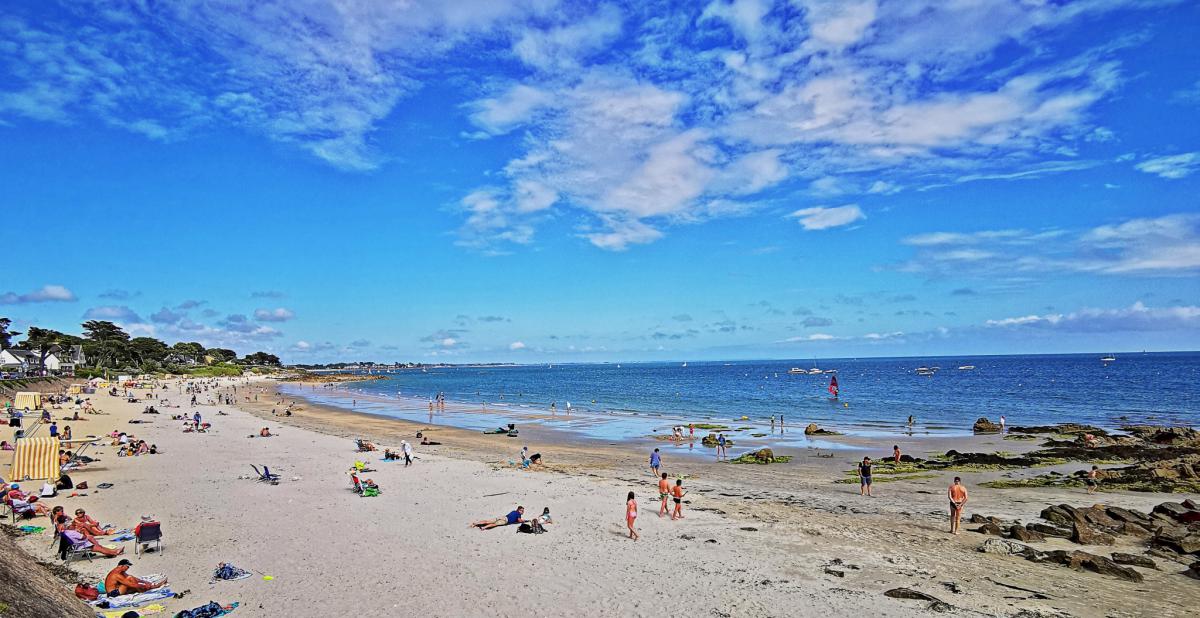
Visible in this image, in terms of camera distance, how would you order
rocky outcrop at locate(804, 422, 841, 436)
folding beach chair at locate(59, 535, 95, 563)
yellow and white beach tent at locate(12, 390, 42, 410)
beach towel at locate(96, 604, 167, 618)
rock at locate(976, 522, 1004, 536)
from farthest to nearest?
1. yellow and white beach tent at locate(12, 390, 42, 410)
2. rocky outcrop at locate(804, 422, 841, 436)
3. rock at locate(976, 522, 1004, 536)
4. folding beach chair at locate(59, 535, 95, 563)
5. beach towel at locate(96, 604, 167, 618)

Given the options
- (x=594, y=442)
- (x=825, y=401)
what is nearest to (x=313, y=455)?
(x=594, y=442)

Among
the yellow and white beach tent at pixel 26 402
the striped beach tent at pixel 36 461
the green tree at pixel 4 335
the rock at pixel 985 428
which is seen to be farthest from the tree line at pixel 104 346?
the rock at pixel 985 428

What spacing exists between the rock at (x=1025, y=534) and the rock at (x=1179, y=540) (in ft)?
7.65

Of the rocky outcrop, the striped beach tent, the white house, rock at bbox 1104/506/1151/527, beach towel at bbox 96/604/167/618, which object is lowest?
the rocky outcrop

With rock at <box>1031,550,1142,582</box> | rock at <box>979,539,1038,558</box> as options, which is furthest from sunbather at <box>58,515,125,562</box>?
rock at <box>1031,550,1142,582</box>

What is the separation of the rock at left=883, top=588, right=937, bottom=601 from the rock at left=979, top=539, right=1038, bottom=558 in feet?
13.4

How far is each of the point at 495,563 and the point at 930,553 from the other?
10073mm

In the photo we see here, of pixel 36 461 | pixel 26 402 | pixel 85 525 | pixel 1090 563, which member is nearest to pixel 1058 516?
pixel 1090 563

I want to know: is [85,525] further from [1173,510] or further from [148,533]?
[1173,510]

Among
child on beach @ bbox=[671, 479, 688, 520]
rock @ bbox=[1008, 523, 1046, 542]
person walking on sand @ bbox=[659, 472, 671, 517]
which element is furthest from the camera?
person walking on sand @ bbox=[659, 472, 671, 517]

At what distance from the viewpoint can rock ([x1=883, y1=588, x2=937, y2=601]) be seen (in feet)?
40.2

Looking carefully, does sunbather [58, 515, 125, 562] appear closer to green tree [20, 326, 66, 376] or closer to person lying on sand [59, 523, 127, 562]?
person lying on sand [59, 523, 127, 562]

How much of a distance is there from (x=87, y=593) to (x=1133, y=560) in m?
21.1

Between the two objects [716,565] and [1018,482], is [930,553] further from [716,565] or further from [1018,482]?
[1018,482]
